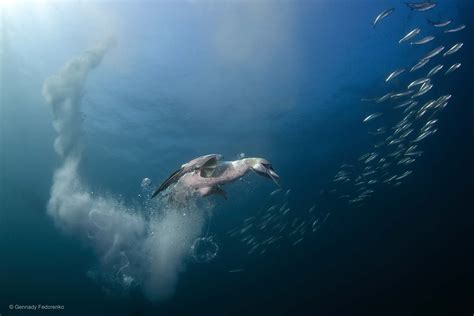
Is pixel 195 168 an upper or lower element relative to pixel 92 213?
lower

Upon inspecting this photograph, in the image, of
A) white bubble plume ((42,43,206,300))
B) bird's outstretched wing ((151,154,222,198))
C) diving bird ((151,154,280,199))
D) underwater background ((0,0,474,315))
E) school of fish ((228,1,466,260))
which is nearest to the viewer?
bird's outstretched wing ((151,154,222,198))

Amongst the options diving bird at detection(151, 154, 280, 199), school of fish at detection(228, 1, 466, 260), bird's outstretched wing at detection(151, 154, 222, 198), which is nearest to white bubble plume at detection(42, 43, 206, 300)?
school of fish at detection(228, 1, 466, 260)

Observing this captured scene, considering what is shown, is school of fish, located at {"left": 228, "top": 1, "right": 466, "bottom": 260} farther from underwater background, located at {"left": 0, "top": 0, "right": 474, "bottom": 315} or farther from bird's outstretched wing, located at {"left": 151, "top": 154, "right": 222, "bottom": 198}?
bird's outstretched wing, located at {"left": 151, "top": 154, "right": 222, "bottom": 198}

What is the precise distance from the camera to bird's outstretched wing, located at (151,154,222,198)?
202 inches

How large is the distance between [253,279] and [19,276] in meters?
51.6

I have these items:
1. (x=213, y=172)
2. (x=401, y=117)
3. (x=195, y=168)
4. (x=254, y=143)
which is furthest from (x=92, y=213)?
(x=401, y=117)

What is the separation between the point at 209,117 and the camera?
26.0 meters

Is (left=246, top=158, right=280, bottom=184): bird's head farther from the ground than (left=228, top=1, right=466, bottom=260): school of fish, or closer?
closer

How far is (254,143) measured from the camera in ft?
94.0

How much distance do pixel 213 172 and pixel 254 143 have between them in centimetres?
2301

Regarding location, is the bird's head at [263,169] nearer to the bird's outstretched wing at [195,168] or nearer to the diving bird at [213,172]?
the diving bird at [213,172]

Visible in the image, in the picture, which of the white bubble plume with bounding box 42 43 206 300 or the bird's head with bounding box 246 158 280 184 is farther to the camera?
the white bubble plume with bounding box 42 43 206 300

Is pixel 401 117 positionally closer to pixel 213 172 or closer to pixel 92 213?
pixel 213 172

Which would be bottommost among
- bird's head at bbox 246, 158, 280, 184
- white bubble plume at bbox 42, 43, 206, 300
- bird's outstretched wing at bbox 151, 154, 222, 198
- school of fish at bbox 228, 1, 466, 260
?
bird's head at bbox 246, 158, 280, 184
